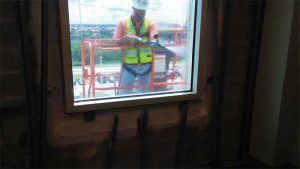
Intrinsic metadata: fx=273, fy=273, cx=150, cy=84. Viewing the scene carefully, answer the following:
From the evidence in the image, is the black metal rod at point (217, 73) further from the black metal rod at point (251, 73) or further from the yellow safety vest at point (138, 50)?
the yellow safety vest at point (138, 50)

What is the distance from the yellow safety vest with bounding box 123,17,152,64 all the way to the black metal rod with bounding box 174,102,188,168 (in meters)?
0.49

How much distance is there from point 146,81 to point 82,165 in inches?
31.1

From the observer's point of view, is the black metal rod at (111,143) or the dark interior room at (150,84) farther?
the black metal rod at (111,143)

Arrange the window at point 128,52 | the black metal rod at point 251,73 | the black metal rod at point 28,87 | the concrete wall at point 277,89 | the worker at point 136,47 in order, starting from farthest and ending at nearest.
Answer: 1. the black metal rod at point 251,73
2. the concrete wall at point 277,89
3. the worker at point 136,47
4. the window at point 128,52
5. the black metal rod at point 28,87

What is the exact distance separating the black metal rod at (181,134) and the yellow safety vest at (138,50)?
0.49 m

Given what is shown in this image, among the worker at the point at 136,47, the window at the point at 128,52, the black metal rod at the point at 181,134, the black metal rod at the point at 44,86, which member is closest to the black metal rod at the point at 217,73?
the window at the point at 128,52

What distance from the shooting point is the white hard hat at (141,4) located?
1944mm

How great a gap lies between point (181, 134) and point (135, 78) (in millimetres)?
601

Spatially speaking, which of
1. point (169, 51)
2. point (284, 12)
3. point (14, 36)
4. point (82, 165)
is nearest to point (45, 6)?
point (14, 36)

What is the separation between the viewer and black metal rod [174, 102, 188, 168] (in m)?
2.21

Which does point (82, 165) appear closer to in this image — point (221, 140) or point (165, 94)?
point (165, 94)

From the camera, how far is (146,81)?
2133 millimetres

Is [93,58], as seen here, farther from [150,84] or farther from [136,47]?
[150,84]

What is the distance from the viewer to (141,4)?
1.96 m
